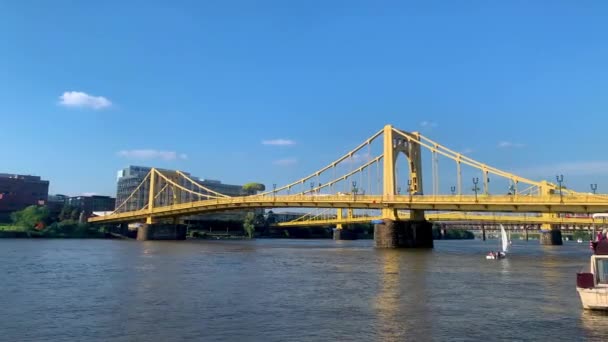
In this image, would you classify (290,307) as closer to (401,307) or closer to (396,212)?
(401,307)

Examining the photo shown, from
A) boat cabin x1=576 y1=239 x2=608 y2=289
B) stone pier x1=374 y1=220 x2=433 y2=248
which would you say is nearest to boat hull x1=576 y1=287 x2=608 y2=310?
boat cabin x1=576 y1=239 x2=608 y2=289

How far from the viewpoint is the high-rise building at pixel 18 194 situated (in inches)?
5261

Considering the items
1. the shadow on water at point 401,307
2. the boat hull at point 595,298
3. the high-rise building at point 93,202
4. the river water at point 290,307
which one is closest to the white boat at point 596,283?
the boat hull at point 595,298

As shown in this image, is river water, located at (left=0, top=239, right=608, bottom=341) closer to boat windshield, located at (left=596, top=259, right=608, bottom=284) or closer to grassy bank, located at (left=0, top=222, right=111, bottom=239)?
boat windshield, located at (left=596, top=259, right=608, bottom=284)

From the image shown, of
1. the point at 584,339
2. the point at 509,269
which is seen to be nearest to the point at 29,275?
the point at 584,339

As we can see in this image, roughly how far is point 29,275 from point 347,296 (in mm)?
21079

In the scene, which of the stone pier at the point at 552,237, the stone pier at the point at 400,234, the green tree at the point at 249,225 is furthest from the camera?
the green tree at the point at 249,225

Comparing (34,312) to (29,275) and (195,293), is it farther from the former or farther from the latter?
(29,275)

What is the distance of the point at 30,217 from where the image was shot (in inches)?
4633

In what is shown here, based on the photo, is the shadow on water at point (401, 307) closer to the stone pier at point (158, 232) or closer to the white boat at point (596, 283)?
the white boat at point (596, 283)

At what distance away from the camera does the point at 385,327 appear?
16.9 meters

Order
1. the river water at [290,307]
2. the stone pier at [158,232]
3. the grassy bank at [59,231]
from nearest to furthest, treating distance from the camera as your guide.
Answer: the river water at [290,307] < the grassy bank at [59,231] < the stone pier at [158,232]

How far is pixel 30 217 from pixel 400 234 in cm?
8662

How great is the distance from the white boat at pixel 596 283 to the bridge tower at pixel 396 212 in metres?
51.0
